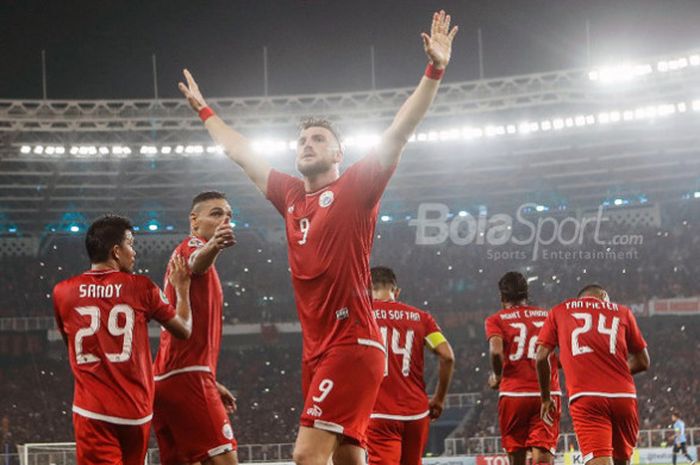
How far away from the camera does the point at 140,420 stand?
589cm

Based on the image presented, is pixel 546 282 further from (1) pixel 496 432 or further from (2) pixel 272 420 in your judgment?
(2) pixel 272 420

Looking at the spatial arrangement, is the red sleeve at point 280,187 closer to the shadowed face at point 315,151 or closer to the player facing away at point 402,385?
the shadowed face at point 315,151

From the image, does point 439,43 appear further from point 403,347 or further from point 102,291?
point 403,347

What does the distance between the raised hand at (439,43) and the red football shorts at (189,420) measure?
293 centimetres

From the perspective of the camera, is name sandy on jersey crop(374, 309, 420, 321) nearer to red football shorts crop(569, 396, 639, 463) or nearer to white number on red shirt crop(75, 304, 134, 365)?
red football shorts crop(569, 396, 639, 463)

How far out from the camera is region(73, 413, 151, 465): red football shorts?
5758 millimetres

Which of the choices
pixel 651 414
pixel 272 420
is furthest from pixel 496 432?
pixel 272 420

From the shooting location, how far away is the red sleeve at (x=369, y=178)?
4.95 meters

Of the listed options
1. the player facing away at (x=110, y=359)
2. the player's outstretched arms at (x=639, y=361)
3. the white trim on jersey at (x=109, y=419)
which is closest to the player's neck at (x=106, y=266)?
the player facing away at (x=110, y=359)

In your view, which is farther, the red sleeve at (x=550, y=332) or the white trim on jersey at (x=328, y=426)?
the red sleeve at (x=550, y=332)

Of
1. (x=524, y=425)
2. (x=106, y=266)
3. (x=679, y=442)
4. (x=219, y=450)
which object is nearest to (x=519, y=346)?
(x=524, y=425)

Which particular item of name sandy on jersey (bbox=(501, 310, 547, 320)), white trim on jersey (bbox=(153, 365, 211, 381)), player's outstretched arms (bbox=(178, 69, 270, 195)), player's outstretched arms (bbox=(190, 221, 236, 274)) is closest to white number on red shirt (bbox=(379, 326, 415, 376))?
name sandy on jersey (bbox=(501, 310, 547, 320))

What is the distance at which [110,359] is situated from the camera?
5867 mm

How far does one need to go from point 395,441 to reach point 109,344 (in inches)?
130
